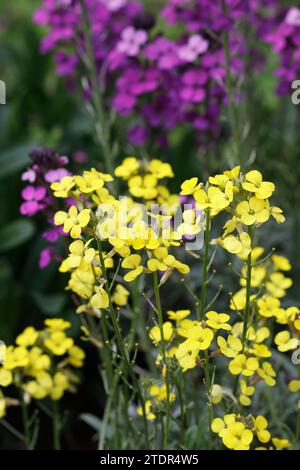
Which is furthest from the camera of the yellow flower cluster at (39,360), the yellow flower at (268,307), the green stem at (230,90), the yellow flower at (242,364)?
the green stem at (230,90)

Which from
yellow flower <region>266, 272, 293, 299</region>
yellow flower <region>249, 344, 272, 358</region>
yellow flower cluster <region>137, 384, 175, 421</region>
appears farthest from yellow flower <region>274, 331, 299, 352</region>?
yellow flower cluster <region>137, 384, 175, 421</region>

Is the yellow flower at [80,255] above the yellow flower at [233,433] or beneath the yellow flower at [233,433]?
above

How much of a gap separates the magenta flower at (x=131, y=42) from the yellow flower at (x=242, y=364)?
1374mm

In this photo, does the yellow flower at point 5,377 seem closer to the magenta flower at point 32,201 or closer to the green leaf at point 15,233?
the magenta flower at point 32,201

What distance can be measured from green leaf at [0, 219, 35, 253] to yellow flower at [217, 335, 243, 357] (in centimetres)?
136

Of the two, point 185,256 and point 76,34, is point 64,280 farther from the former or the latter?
point 76,34

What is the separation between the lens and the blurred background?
2963 mm

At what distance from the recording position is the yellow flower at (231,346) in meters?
1.69

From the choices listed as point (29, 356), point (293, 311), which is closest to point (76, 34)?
point (29, 356)

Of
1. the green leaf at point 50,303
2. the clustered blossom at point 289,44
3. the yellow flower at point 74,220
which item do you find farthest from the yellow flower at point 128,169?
the clustered blossom at point 289,44

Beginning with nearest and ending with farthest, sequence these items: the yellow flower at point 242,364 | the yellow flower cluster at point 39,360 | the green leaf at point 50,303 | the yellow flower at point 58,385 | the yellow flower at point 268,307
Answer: the yellow flower at point 242,364 < the yellow flower at point 268,307 < the yellow flower cluster at point 39,360 < the yellow flower at point 58,385 < the green leaf at point 50,303

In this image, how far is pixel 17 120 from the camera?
3.42m
